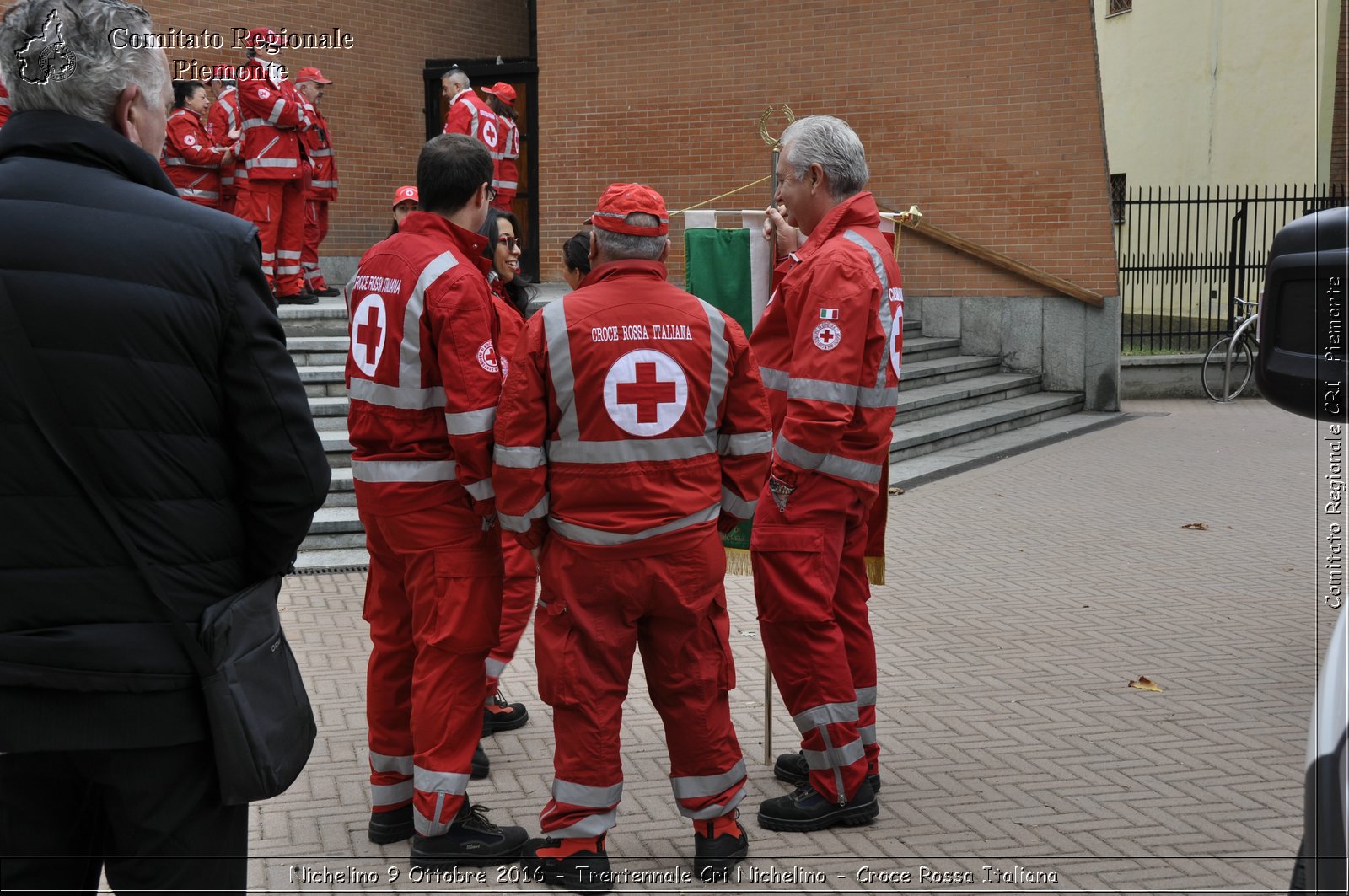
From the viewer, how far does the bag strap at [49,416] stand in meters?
2.17

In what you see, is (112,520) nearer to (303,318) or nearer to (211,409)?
(211,409)

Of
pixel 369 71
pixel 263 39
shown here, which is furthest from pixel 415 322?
pixel 369 71

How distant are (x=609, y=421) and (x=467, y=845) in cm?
145

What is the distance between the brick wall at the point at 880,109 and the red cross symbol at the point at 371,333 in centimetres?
1180

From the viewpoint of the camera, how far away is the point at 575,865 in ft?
12.5

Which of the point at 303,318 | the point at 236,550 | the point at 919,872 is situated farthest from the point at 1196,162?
the point at 236,550

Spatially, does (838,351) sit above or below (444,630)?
above

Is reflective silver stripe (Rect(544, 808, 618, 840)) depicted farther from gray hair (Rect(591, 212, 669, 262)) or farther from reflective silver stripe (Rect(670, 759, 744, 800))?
gray hair (Rect(591, 212, 669, 262))

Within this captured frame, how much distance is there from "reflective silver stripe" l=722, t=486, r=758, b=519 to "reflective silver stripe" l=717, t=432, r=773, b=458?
118 mm

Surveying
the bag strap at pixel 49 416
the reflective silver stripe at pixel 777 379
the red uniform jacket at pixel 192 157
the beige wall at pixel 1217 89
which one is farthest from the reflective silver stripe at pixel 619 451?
the beige wall at pixel 1217 89

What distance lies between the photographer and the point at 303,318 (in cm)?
1093

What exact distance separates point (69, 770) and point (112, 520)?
476 mm

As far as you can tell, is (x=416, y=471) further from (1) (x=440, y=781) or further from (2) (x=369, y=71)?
(2) (x=369, y=71)

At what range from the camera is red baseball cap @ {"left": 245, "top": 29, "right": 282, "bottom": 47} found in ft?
43.9
